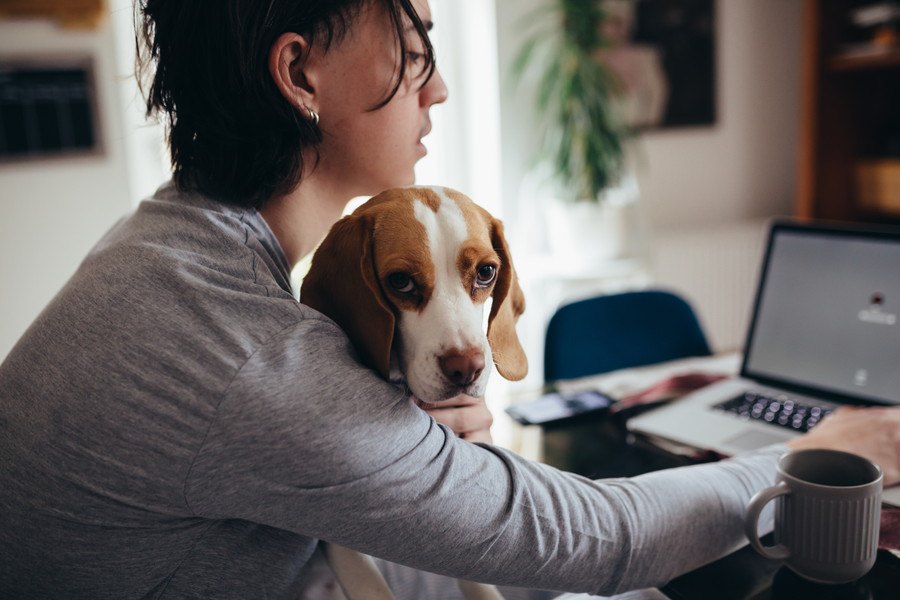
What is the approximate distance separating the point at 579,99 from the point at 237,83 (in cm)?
222

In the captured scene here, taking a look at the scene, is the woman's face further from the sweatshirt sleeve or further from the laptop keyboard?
the laptop keyboard

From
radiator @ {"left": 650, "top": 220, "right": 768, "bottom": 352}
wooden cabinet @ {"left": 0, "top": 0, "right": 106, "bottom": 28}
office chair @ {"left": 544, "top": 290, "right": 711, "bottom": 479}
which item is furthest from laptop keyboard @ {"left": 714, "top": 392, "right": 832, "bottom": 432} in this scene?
wooden cabinet @ {"left": 0, "top": 0, "right": 106, "bottom": 28}

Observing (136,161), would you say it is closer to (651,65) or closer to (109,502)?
(651,65)

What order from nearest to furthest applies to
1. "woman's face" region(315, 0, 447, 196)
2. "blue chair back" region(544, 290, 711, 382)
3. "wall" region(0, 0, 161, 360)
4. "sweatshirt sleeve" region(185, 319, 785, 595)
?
"sweatshirt sleeve" region(185, 319, 785, 595) → "woman's face" region(315, 0, 447, 196) → "blue chair back" region(544, 290, 711, 382) → "wall" region(0, 0, 161, 360)

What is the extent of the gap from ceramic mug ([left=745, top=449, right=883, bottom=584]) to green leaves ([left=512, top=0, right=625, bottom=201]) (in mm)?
2159

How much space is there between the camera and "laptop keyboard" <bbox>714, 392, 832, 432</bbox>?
1.19 metres

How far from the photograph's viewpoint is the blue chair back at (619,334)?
179 cm

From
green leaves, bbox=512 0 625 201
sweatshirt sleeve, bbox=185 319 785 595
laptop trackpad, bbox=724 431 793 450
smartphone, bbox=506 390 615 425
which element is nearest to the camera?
sweatshirt sleeve, bbox=185 319 785 595

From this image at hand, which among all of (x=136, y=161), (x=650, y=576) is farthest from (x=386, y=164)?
(x=136, y=161)

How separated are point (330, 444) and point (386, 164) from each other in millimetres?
438

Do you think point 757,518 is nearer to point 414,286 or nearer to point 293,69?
point 414,286

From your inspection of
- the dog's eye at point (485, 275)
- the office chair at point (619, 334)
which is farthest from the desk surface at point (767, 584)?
the office chair at point (619, 334)

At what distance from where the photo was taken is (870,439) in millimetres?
971

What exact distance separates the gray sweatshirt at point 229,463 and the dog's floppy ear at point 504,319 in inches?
5.2
